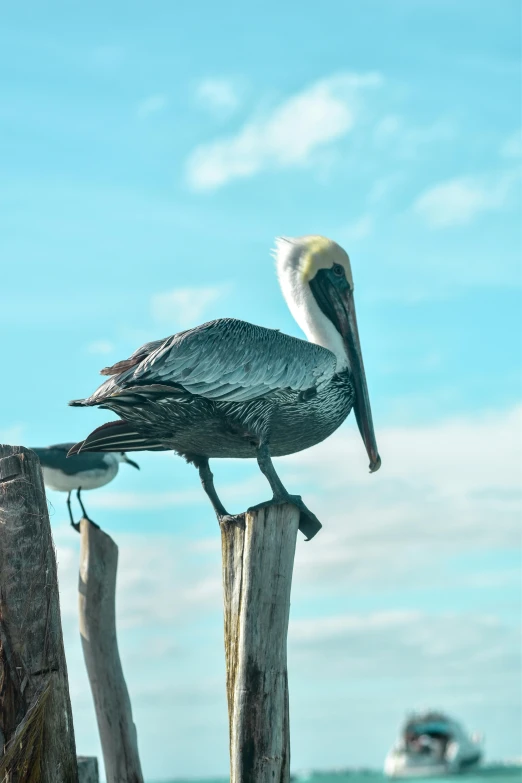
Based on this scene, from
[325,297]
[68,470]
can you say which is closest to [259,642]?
[325,297]

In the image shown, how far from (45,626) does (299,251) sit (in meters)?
3.29

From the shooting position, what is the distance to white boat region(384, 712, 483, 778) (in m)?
43.1

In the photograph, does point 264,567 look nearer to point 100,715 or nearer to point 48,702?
point 48,702

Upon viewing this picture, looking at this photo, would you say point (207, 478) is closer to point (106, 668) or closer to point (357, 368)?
point (357, 368)

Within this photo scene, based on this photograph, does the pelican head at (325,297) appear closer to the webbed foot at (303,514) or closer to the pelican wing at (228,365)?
the pelican wing at (228,365)

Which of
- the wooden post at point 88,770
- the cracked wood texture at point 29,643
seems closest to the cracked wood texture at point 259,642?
the cracked wood texture at point 29,643

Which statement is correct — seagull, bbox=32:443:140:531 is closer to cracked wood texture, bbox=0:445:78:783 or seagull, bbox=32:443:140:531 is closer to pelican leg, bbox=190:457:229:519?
pelican leg, bbox=190:457:229:519

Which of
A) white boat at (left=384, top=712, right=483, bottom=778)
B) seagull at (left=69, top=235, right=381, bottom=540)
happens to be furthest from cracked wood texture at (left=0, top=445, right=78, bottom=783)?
white boat at (left=384, top=712, right=483, bottom=778)

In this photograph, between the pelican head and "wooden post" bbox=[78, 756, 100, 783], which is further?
the pelican head

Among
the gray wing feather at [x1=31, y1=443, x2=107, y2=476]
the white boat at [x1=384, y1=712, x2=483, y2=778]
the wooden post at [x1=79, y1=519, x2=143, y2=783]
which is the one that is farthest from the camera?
the white boat at [x1=384, y1=712, x2=483, y2=778]

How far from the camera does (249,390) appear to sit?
6.57m

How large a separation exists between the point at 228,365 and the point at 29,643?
6.80 feet

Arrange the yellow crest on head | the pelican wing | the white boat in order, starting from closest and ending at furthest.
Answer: the pelican wing
the yellow crest on head
the white boat

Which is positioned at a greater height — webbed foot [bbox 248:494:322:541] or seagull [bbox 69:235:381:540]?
seagull [bbox 69:235:381:540]
